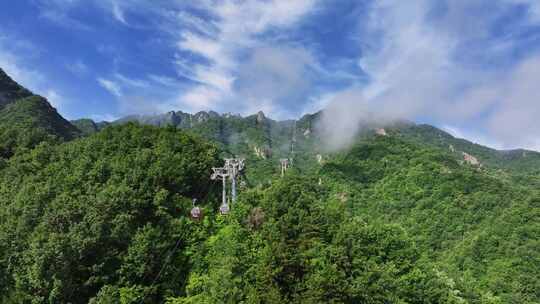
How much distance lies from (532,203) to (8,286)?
325 ft

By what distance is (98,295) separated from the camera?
32031 millimetres

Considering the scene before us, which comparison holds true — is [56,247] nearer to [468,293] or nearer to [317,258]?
[317,258]

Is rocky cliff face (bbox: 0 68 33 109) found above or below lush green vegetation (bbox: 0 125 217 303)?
above

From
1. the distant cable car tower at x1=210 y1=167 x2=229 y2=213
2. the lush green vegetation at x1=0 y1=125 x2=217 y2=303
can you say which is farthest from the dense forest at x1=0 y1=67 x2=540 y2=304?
the distant cable car tower at x1=210 y1=167 x2=229 y2=213

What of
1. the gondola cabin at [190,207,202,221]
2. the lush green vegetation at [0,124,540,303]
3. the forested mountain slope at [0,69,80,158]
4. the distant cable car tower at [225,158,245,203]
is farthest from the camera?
the forested mountain slope at [0,69,80,158]

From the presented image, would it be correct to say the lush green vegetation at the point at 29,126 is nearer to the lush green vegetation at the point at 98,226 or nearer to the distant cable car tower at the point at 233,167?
the lush green vegetation at the point at 98,226

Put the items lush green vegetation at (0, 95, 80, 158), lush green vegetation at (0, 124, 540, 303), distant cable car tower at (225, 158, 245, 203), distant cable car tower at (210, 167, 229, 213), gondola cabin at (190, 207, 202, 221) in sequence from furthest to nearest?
lush green vegetation at (0, 95, 80, 158), distant cable car tower at (225, 158, 245, 203), distant cable car tower at (210, 167, 229, 213), gondola cabin at (190, 207, 202, 221), lush green vegetation at (0, 124, 540, 303)

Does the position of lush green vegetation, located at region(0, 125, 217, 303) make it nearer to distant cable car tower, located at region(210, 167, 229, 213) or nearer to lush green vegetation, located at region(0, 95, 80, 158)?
distant cable car tower, located at region(210, 167, 229, 213)

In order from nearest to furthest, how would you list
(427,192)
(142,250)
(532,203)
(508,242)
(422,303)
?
(142,250) < (422,303) < (508,242) < (532,203) < (427,192)

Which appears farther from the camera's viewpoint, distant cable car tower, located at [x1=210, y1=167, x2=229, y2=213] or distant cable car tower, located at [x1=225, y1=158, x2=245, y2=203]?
distant cable car tower, located at [x1=225, y1=158, x2=245, y2=203]

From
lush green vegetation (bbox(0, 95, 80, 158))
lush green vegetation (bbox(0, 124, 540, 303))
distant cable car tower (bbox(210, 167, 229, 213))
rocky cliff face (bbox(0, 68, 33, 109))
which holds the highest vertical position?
rocky cliff face (bbox(0, 68, 33, 109))

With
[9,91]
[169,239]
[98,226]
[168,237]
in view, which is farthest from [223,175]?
[9,91]

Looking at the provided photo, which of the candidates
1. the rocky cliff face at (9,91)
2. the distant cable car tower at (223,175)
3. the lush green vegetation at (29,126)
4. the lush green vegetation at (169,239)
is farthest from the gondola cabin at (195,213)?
the rocky cliff face at (9,91)

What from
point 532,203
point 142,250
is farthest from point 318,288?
point 532,203
